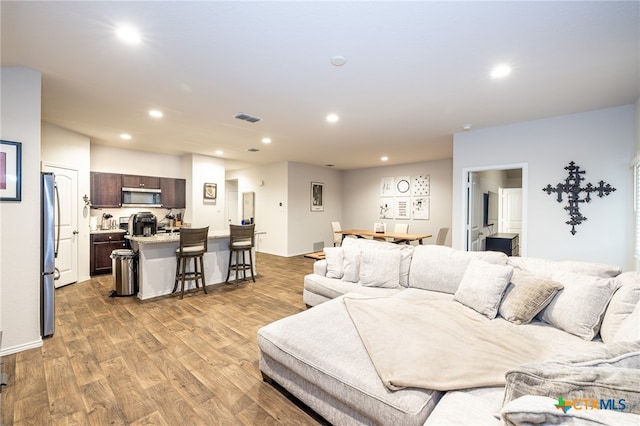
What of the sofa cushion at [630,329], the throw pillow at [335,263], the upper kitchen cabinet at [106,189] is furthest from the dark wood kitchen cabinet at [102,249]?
the sofa cushion at [630,329]

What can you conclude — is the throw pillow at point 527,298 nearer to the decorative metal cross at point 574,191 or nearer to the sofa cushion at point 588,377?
the sofa cushion at point 588,377

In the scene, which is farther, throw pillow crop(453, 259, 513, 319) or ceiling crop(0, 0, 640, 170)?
throw pillow crop(453, 259, 513, 319)

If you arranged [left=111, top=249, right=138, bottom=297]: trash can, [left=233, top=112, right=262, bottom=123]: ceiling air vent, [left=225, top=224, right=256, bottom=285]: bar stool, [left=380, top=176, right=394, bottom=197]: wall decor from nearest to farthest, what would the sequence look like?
[left=233, top=112, right=262, bottom=123]: ceiling air vent → [left=111, top=249, right=138, bottom=297]: trash can → [left=225, top=224, right=256, bottom=285]: bar stool → [left=380, top=176, right=394, bottom=197]: wall decor

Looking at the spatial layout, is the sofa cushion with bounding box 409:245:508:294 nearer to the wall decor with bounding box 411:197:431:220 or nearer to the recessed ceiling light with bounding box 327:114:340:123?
the recessed ceiling light with bounding box 327:114:340:123

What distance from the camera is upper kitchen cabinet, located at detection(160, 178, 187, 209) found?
6531 mm

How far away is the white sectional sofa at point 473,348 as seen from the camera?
0.92 metres

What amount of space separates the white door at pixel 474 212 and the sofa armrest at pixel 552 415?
14.0 feet

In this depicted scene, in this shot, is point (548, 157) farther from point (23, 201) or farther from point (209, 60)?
point (23, 201)

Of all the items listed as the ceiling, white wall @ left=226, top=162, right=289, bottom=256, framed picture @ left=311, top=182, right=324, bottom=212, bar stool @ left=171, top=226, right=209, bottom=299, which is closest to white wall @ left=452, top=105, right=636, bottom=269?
the ceiling

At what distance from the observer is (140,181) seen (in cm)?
616

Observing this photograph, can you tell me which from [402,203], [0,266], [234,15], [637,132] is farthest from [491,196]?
[0,266]

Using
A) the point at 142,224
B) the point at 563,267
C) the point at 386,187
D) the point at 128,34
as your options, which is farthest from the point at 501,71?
the point at 386,187

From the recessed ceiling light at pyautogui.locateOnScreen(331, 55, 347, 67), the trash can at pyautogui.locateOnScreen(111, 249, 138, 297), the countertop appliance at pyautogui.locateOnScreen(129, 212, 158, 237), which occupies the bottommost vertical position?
the trash can at pyautogui.locateOnScreen(111, 249, 138, 297)

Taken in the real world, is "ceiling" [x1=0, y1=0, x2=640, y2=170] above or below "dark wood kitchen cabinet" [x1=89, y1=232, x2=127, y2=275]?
above
